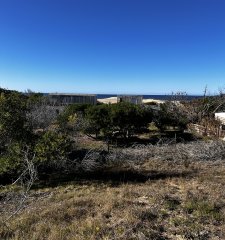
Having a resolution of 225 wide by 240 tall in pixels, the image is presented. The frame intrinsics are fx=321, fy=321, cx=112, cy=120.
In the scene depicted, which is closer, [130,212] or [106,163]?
[130,212]

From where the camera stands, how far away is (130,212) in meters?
5.74

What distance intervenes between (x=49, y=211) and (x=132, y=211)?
5.28 ft

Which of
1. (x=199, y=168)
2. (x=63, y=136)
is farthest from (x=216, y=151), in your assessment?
(x=63, y=136)

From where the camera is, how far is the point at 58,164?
10.5 meters

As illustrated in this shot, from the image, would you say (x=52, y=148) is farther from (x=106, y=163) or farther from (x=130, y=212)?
(x=130, y=212)

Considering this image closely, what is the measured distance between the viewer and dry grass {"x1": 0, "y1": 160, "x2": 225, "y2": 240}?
4918 millimetres

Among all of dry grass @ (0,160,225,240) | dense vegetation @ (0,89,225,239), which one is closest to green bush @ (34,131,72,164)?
dense vegetation @ (0,89,225,239)

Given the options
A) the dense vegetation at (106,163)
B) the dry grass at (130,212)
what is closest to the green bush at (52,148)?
the dense vegetation at (106,163)

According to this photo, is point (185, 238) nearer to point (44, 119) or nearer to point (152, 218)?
point (152, 218)

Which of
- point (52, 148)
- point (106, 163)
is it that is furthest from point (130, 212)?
point (106, 163)

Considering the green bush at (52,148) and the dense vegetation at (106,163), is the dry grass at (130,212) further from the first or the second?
the green bush at (52,148)

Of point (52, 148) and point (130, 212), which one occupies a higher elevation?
point (52, 148)

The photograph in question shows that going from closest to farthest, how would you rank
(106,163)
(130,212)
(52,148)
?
(130,212)
(52,148)
(106,163)

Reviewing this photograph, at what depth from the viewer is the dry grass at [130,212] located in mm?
4918
